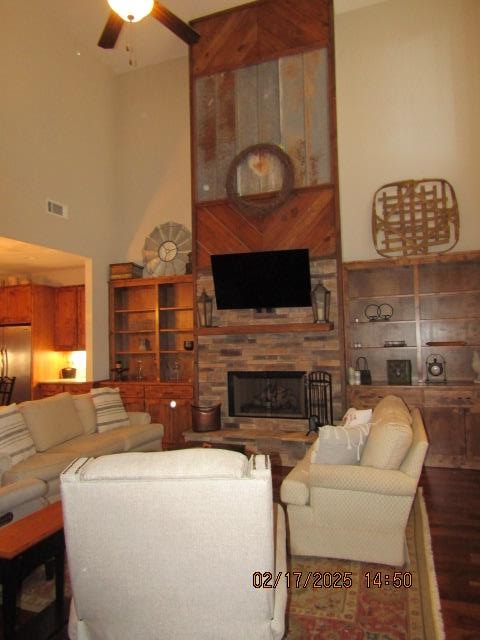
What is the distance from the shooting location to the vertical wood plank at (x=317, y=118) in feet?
17.5

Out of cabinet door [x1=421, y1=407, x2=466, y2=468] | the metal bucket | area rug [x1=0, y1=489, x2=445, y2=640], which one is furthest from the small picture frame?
area rug [x1=0, y1=489, x2=445, y2=640]

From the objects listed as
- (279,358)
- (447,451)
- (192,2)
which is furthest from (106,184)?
(447,451)

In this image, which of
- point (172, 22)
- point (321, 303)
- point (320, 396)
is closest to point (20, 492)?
point (320, 396)

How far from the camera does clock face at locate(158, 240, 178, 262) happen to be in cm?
654

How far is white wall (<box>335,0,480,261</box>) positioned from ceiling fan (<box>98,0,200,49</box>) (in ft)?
8.16

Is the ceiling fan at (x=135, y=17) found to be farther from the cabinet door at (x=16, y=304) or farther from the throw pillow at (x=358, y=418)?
the cabinet door at (x=16, y=304)

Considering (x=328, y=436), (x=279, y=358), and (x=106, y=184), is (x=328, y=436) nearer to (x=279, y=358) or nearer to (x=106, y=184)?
(x=279, y=358)

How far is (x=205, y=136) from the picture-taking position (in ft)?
19.3

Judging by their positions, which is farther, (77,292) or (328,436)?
(77,292)

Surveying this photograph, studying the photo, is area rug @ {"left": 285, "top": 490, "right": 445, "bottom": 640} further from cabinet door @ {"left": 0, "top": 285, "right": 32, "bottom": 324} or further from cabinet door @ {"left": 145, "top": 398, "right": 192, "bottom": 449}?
cabinet door @ {"left": 0, "top": 285, "right": 32, "bottom": 324}

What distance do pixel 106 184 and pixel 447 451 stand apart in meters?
5.81

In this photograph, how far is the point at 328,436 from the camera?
9.42 feet

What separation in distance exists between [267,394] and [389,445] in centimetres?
290

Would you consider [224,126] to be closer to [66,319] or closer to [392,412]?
[66,319]
